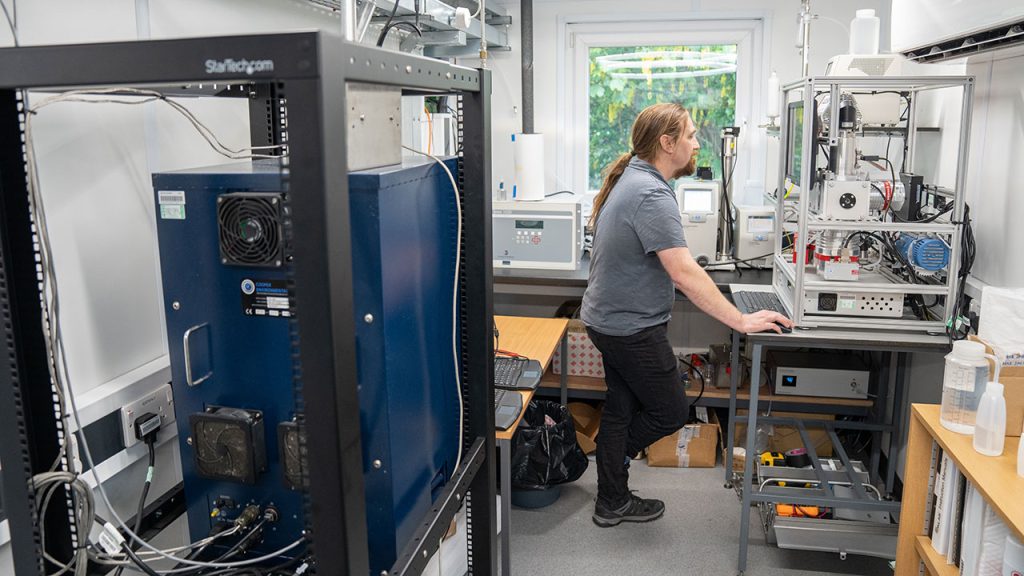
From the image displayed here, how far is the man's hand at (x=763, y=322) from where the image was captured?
93.7 inches

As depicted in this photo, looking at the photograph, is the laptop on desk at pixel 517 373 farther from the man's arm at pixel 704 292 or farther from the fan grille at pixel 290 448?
the fan grille at pixel 290 448

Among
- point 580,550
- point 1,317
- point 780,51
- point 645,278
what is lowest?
point 580,550

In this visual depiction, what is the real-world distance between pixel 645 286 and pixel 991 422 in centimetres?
109

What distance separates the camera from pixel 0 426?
3.18 feet

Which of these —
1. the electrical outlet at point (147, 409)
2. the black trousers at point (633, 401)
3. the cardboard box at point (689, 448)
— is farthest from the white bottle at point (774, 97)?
the electrical outlet at point (147, 409)

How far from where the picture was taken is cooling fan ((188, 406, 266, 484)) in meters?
1.14

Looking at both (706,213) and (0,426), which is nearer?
(0,426)

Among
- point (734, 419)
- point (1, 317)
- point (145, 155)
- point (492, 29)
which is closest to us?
point (1, 317)

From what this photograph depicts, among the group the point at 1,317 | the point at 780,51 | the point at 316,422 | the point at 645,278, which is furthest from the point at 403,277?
the point at 780,51

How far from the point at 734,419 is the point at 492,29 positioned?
2.16 meters

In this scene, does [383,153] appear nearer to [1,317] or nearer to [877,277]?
[1,317]

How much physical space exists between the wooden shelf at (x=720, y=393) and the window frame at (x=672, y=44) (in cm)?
109

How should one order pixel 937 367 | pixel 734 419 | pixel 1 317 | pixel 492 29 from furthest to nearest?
pixel 492 29 → pixel 734 419 → pixel 937 367 → pixel 1 317

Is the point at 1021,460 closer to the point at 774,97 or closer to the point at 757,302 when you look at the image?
the point at 757,302
